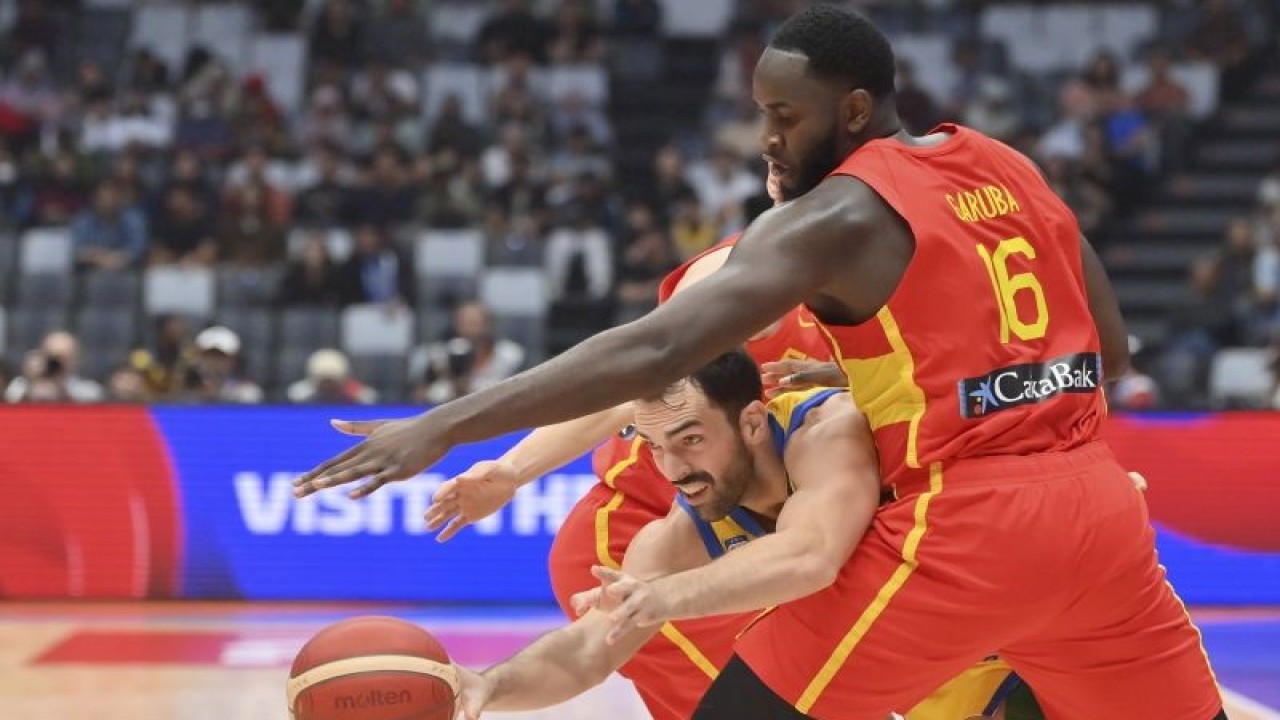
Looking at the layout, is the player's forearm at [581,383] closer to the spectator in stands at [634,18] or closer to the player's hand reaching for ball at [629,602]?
the player's hand reaching for ball at [629,602]

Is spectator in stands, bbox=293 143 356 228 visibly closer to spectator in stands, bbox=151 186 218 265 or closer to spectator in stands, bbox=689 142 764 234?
spectator in stands, bbox=151 186 218 265

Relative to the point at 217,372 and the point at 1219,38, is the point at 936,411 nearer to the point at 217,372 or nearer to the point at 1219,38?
the point at 217,372

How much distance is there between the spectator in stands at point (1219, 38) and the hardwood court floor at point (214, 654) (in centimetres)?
842

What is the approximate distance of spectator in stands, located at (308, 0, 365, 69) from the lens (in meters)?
17.0

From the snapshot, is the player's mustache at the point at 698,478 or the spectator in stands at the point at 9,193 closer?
the player's mustache at the point at 698,478

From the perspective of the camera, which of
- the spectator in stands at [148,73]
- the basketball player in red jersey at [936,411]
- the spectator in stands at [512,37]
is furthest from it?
the spectator in stands at [512,37]

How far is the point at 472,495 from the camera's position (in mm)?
4527

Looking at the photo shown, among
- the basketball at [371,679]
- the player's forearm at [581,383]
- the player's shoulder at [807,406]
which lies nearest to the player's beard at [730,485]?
the player's shoulder at [807,406]

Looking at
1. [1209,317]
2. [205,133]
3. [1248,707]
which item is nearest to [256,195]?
[205,133]

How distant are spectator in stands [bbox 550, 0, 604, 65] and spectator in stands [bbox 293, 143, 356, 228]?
8.65 ft

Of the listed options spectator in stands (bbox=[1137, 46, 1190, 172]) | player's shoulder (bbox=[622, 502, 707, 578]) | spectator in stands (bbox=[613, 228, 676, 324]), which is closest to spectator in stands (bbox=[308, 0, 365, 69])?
spectator in stands (bbox=[613, 228, 676, 324])

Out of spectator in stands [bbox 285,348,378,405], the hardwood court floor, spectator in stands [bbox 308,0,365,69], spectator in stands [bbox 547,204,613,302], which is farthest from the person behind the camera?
spectator in stands [bbox 308,0,365,69]

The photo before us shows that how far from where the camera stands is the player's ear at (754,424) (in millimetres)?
4086

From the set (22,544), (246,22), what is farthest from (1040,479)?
(246,22)
